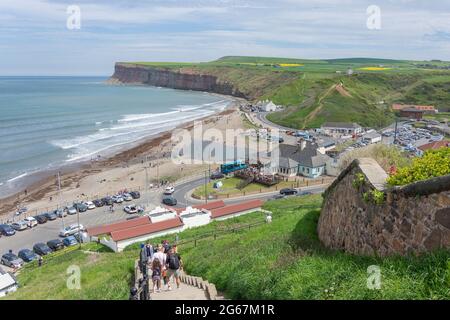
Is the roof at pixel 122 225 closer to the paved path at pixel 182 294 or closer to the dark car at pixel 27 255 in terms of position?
the dark car at pixel 27 255

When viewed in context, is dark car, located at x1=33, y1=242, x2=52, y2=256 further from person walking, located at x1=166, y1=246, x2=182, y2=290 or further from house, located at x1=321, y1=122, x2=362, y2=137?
house, located at x1=321, y1=122, x2=362, y2=137

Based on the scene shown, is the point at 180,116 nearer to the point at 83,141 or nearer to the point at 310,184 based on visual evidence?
the point at 83,141

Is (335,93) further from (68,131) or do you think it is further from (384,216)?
(384,216)

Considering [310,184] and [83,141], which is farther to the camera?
[83,141]

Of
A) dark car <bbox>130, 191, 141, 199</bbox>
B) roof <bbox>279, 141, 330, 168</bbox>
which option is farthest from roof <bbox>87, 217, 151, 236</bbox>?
roof <bbox>279, 141, 330, 168</bbox>
